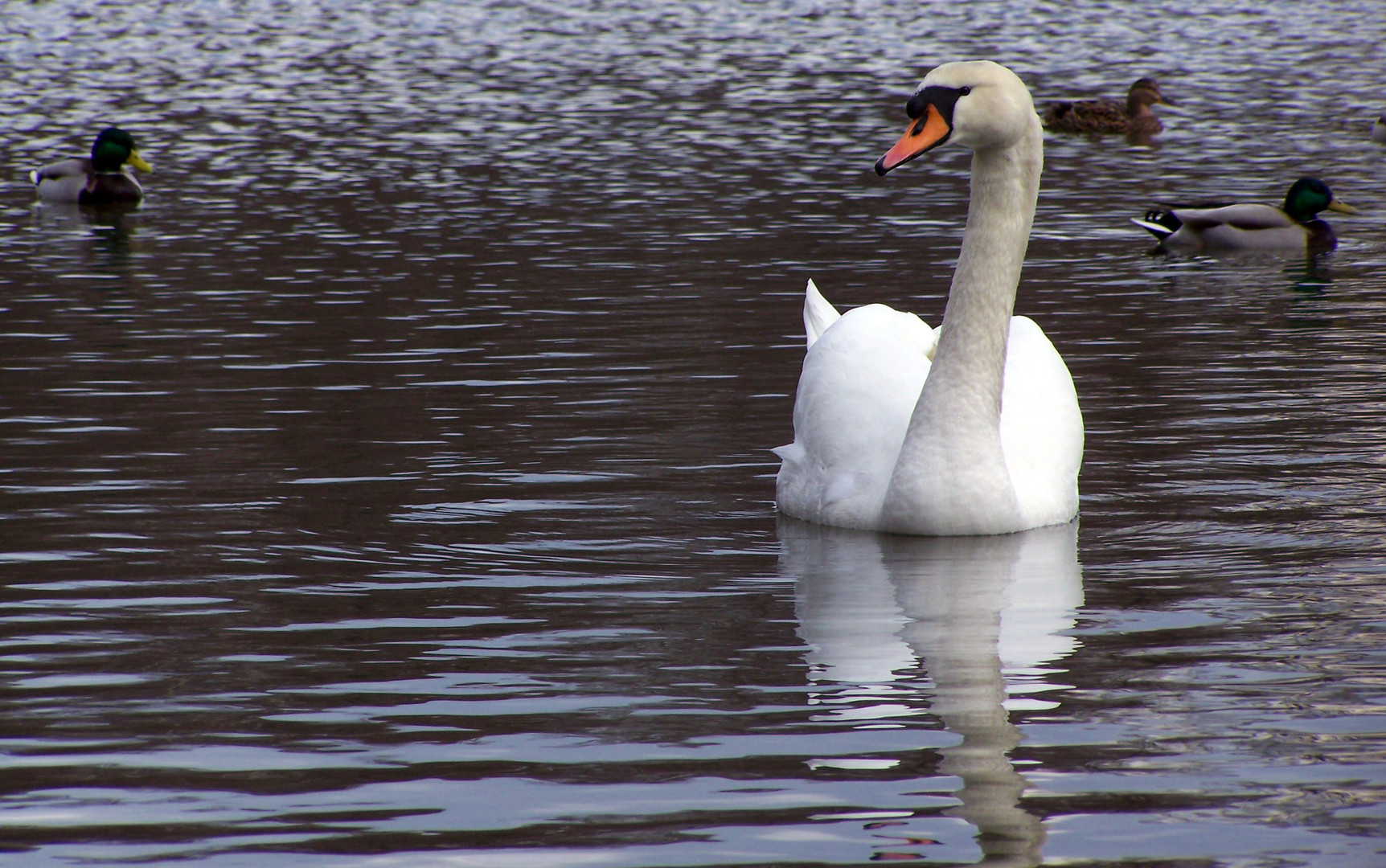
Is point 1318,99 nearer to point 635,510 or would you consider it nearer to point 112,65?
point 112,65

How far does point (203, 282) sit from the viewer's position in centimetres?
1650

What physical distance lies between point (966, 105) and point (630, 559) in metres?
2.16

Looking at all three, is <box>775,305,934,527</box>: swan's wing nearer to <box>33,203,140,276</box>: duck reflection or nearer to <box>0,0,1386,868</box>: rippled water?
<box>0,0,1386,868</box>: rippled water

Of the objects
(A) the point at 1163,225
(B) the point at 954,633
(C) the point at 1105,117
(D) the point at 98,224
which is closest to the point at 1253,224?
(A) the point at 1163,225

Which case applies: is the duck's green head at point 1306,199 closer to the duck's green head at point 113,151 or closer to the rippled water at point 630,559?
the rippled water at point 630,559

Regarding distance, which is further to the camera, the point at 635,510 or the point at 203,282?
the point at 203,282

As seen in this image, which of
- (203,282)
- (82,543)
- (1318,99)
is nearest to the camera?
(82,543)

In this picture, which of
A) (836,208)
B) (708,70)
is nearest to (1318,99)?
(708,70)

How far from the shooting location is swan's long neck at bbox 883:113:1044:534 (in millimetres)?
8211

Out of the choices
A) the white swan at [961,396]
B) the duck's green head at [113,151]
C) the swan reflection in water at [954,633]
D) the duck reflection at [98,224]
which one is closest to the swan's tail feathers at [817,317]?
the white swan at [961,396]

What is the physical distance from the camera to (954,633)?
6949 millimetres

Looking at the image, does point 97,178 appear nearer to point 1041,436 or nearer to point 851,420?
point 851,420

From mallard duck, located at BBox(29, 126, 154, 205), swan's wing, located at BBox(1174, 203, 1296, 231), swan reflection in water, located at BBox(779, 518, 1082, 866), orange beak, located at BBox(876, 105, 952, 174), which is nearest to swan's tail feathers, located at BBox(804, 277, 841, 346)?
swan reflection in water, located at BBox(779, 518, 1082, 866)

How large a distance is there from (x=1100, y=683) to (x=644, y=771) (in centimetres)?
155
